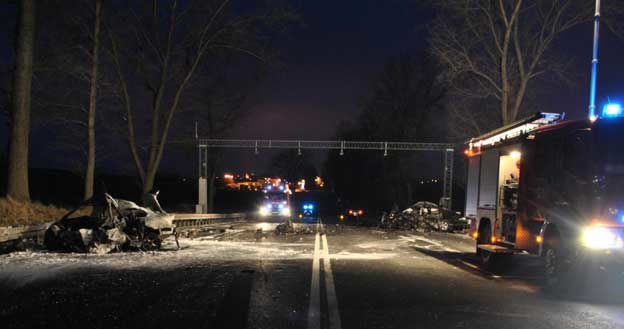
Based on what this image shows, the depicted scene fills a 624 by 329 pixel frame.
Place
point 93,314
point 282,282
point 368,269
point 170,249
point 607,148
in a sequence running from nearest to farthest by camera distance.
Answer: point 93,314, point 607,148, point 282,282, point 368,269, point 170,249

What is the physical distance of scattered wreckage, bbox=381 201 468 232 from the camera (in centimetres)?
2711

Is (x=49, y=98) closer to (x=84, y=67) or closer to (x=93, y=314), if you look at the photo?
(x=84, y=67)

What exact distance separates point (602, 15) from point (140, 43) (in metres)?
23.3

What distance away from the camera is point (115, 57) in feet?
85.8

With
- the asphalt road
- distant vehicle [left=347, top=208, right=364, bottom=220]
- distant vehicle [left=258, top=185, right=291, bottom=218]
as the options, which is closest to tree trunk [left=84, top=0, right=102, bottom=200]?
the asphalt road

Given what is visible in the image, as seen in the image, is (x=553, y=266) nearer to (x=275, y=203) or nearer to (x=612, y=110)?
(x=612, y=110)

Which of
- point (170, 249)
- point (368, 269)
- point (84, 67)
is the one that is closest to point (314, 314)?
point (368, 269)

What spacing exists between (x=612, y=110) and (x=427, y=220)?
A: 792 inches

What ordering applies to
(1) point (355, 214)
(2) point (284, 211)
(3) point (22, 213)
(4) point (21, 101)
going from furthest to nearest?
(2) point (284, 211) < (1) point (355, 214) < (4) point (21, 101) < (3) point (22, 213)

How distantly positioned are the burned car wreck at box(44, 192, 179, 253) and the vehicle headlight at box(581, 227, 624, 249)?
10.5m

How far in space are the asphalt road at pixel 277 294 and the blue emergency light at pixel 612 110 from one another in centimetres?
261

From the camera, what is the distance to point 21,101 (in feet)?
56.4

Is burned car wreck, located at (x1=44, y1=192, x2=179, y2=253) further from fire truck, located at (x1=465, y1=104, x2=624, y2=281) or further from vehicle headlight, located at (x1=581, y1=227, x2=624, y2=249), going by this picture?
vehicle headlight, located at (x1=581, y1=227, x2=624, y2=249)

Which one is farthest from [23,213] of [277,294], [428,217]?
[428,217]
